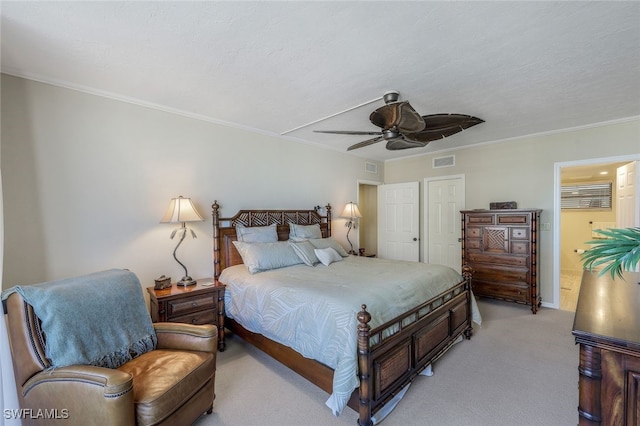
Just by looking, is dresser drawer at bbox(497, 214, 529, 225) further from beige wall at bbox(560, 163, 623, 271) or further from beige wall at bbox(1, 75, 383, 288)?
beige wall at bbox(1, 75, 383, 288)

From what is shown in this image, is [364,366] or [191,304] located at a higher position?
[191,304]

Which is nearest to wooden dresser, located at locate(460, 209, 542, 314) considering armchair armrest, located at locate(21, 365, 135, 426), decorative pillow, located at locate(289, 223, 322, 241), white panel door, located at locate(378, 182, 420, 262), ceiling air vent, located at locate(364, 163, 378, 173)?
white panel door, located at locate(378, 182, 420, 262)

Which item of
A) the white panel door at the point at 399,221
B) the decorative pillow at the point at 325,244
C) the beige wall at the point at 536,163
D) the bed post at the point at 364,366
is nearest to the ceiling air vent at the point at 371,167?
the white panel door at the point at 399,221

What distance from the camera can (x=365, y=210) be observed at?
22.2 feet

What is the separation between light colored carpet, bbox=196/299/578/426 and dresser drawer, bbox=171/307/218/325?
15.5 inches

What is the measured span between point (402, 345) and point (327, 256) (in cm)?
153

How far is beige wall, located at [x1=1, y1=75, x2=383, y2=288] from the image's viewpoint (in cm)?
236

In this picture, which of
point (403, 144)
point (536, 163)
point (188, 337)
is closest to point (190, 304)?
point (188, 337)

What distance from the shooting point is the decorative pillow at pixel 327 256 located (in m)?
3.49

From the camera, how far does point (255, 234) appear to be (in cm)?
362

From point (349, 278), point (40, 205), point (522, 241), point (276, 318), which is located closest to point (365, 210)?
point (522, 241)

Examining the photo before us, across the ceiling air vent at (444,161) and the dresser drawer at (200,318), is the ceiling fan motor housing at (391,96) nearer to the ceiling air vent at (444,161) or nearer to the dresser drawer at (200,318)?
the dresser drawer at (200,318)

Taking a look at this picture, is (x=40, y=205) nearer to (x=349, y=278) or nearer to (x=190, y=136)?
(x=190, y=136)

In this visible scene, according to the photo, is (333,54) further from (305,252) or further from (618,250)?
(305,252)
